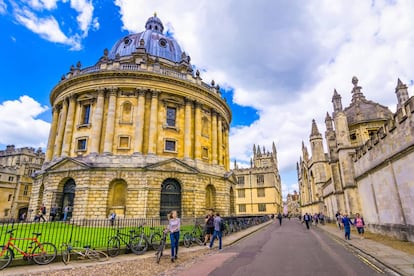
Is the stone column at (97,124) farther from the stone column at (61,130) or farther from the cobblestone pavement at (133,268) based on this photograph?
the cobblestone pavement at (133,268)

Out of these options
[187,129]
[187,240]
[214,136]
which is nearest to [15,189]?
[187,129]

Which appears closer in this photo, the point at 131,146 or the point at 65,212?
the point at 65,212

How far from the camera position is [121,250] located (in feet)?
33.8

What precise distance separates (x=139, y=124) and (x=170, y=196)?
26.6 ft

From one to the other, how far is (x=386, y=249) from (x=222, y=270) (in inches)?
316

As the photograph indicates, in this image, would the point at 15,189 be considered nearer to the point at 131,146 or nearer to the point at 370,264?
the point at 131,146

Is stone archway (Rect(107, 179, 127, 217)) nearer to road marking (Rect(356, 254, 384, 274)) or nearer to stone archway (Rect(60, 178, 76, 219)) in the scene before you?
stone archway (Rect(60, 178, 76, 219))

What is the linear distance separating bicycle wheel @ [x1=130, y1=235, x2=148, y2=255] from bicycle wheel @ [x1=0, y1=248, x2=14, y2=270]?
4.09 m

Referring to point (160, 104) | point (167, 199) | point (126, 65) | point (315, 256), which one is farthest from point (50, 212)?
point (315, 256)

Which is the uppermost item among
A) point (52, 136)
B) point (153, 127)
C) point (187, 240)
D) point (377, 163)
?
point (52, 136)

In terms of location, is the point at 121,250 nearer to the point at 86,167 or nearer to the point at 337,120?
the point at 86,167

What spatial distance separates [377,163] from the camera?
16.2 metres

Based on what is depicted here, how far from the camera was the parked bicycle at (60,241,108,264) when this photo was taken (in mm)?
8789

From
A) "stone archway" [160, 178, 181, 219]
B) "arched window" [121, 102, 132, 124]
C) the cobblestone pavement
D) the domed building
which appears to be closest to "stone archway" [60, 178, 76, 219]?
the domed building
